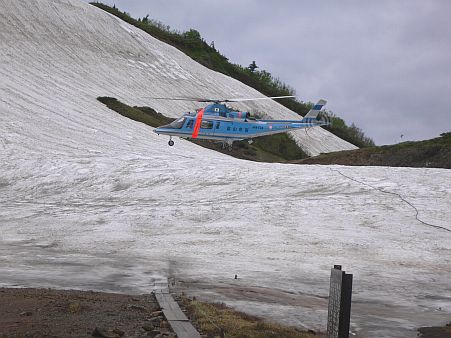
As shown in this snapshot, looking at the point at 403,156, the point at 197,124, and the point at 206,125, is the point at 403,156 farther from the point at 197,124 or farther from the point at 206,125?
the point at 197,124

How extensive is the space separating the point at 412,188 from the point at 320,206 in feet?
16.5

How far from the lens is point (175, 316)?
10.6 m

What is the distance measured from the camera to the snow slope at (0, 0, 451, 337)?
50.0 ft

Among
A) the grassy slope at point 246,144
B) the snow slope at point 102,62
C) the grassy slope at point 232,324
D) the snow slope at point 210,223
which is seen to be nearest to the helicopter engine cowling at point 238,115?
the snow slope at point 210,223

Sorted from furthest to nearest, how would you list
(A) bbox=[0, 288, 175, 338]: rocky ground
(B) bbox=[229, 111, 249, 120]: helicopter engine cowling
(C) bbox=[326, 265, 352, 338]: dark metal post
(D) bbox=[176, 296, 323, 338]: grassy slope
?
(B) bbox=[229, 111, 249, 120]: helicopter engine cowling < (D) bbox=[176, 296, 323, 338]: grassy slope < (A) bbox=[0, 288, 175, 338]: rocky ground < (C) bbox=[326, 265, 352, 338]: dark metal post

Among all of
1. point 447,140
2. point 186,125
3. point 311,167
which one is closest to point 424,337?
point 311,167

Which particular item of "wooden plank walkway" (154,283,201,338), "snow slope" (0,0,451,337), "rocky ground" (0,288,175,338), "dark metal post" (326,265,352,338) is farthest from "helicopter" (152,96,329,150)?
"dark metal post" (326,265,352,338)

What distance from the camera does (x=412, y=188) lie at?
31.8 metres

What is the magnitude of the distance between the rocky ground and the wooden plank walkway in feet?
0.34

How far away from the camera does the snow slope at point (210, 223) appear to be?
15242mm

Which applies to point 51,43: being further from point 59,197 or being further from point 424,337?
point 424,337

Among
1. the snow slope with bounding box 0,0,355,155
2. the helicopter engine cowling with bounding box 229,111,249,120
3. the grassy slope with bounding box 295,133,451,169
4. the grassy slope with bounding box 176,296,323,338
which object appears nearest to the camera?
the grassy slope with bounding box 176,296,323,338

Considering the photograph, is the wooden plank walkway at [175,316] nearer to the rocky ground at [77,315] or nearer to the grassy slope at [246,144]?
the rocky ground at [77,315]

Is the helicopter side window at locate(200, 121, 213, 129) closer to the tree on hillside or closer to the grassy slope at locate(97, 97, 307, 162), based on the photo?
the grassy slope at locate(97, 97, 307, 162)
